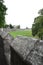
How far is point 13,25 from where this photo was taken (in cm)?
6134

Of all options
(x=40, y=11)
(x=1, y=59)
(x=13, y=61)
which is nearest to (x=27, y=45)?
(x=13, y=61)

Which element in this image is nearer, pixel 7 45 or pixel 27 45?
pixel 27 45

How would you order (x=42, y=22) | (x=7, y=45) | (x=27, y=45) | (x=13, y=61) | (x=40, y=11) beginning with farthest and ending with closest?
(x=40, y=11), (x=42, y=22), (x=7, y=45), (x=13, y=61), (x=27, y=45)

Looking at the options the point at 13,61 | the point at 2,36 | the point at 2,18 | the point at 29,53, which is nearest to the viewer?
the point at 29,53

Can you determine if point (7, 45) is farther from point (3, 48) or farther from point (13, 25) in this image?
point (13, 25)

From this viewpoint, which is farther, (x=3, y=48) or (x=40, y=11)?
(x=40, y=11)

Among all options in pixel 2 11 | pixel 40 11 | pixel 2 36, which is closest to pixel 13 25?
pixel 2 11

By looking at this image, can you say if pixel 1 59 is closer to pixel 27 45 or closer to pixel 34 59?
pixel 27 45

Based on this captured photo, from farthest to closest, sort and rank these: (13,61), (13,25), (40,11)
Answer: (13,25) < (40,11) < (13,61)

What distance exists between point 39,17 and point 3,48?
25.1 m

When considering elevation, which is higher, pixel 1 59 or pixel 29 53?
pixel 29 53

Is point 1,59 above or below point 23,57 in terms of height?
below

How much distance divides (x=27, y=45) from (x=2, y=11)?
32559mm

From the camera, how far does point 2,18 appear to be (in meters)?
33.3
